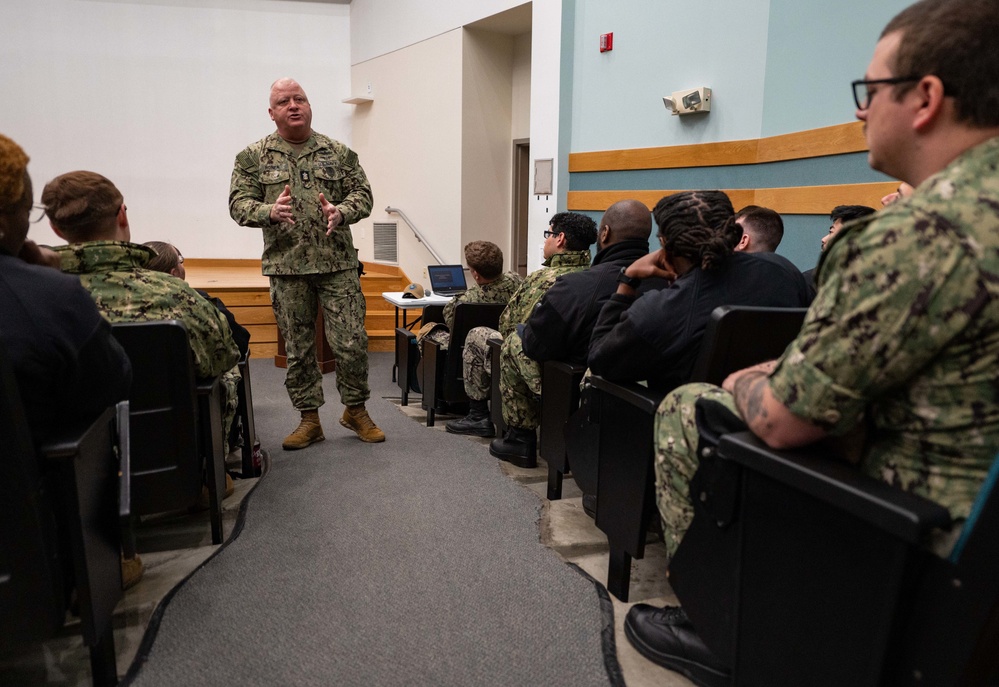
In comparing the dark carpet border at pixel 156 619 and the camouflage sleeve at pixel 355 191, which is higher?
the camouflage sleeve at pixel 355 191

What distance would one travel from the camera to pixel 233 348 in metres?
1.97

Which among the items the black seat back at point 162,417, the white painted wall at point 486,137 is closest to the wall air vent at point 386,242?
the white painted wall at point 486,137

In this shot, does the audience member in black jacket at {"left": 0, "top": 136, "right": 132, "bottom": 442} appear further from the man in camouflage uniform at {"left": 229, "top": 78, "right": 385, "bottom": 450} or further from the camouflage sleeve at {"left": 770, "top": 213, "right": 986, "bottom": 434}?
the man in camouflage uniform at {"left": 229, "top": 78, "right": 385, "bottom": 450}

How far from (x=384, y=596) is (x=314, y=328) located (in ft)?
4.82

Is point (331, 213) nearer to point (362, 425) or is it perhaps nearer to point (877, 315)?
point (362, 425)

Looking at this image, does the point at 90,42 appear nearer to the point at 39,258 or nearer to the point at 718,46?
the point at 718,46

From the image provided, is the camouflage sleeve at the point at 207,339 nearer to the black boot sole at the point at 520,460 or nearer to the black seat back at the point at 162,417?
the black seat back at the point at 162,417

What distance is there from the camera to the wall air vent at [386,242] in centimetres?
689

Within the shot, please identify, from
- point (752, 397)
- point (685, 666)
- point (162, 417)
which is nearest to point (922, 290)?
point (752, 397)

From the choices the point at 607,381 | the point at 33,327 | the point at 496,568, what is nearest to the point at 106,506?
the point at 33,327

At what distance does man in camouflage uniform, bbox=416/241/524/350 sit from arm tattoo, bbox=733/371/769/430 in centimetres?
214

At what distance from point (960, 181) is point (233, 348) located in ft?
5.93

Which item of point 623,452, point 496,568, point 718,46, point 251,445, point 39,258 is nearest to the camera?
point 39,258

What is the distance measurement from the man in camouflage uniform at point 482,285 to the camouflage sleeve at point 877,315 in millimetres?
2338
